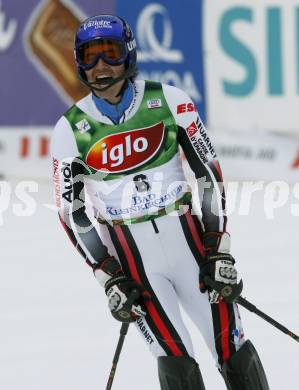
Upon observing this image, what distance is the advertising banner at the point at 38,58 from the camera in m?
11.0

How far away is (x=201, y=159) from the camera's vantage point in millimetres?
4602

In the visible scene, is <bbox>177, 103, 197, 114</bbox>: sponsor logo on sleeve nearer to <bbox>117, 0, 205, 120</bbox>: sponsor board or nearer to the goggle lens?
the goggle lens

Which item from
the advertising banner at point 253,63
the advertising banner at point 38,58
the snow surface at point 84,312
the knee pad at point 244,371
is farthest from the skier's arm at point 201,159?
the advertising banner at point 38,58

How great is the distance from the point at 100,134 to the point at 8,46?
6878mm

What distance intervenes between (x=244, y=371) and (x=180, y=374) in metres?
0.28

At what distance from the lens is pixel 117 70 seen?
14.6 feet

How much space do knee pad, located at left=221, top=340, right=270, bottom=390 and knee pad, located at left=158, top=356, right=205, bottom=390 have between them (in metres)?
0.14

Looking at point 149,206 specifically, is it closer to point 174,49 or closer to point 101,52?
point 101,52

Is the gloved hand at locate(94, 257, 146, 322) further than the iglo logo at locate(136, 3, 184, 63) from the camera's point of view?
No

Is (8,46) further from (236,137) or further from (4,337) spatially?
(4,337)

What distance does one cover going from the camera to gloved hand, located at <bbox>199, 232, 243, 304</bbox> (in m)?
4.39

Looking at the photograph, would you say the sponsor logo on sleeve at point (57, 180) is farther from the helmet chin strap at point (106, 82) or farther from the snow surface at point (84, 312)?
the snow surface at point (84, 312)

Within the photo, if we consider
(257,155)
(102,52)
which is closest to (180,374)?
(102,52)

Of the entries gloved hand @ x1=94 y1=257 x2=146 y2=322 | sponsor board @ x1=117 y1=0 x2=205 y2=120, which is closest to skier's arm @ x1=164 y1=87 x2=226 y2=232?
gloved hand @ x1=94 y1=257 x2=146 y2=322
